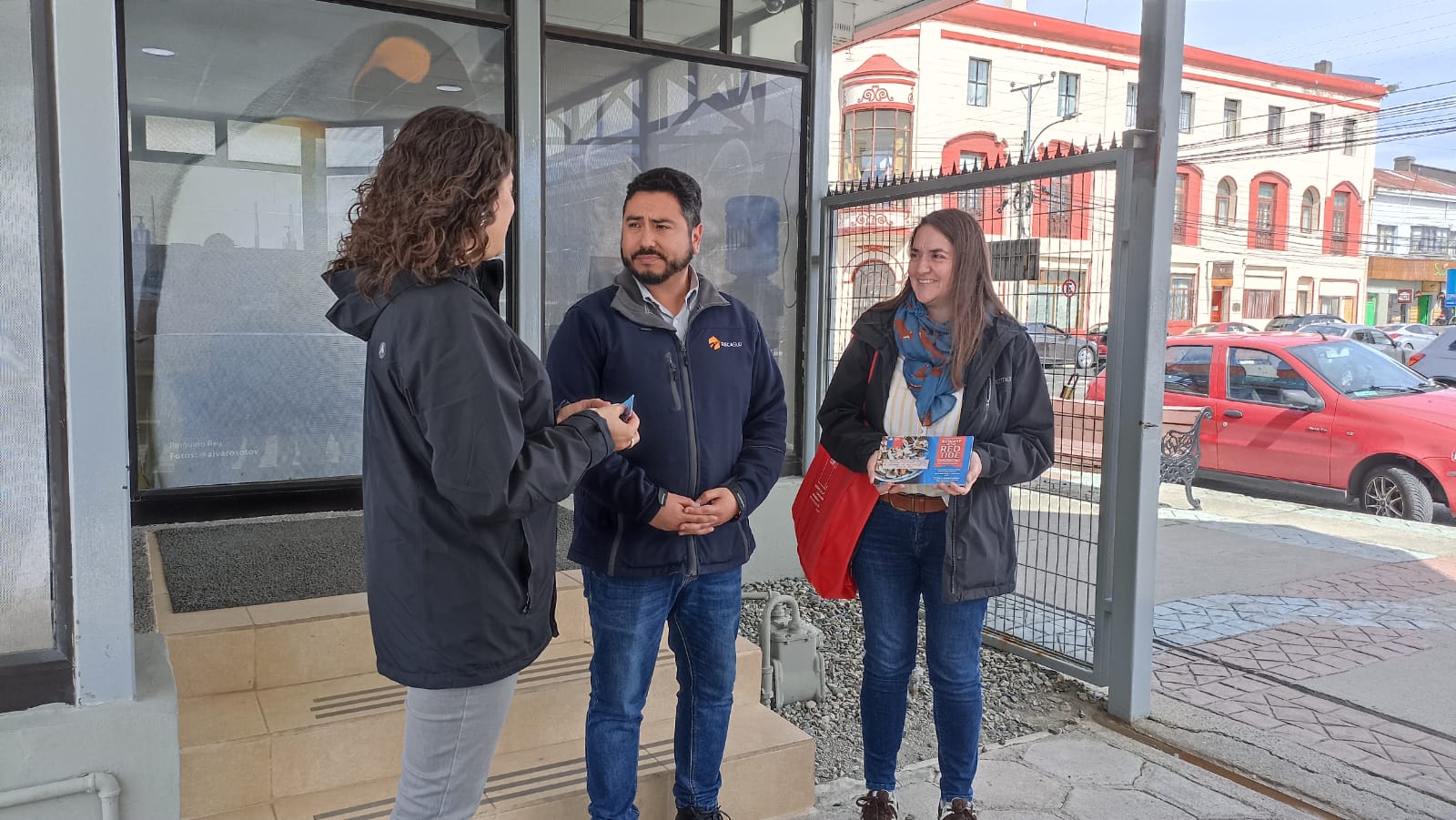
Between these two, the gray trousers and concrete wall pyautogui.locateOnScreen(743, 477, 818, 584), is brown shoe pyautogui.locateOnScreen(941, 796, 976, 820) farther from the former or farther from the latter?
concrete wall pyautogui.locateOnScreen(743, 477, 818, 584)

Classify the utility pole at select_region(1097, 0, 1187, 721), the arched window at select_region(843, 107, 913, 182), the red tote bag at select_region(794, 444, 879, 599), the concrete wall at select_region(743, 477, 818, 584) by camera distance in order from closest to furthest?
the red tote bag at select_region(794, 444, 879, 599) < the utility pole at select_region(1097, 0, 1187, 721) < the concrete wall at select_region(743, 477, 818, 584) < the arched window at select_region(843, 107, 913, 182)

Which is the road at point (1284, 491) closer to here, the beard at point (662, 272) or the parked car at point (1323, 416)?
the parked car at point (1323, 416)

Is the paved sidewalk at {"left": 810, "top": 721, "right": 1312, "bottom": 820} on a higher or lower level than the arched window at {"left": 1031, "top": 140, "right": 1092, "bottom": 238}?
lower

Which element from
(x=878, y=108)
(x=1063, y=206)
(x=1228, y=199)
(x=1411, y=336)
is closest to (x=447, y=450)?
(x=1063, y=206)

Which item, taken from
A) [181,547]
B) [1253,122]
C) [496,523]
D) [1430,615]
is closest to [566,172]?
[181,547]

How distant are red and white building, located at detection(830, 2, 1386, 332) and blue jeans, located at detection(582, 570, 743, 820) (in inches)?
1165

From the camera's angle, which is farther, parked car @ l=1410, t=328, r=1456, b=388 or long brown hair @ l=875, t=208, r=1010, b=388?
parked car @ l=1410, t=328, r=1456, b=388

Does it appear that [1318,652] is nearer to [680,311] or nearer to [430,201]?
[680,311]

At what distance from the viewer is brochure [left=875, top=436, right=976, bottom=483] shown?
2.71 metres

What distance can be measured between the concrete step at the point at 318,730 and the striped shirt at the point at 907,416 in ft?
4.21

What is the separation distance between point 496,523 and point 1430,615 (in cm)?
617

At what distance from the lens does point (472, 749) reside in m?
1.94

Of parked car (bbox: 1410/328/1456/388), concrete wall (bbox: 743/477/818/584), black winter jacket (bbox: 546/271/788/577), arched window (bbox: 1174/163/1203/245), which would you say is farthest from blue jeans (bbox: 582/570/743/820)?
arched window (bbox: 1174/163/1203/245)

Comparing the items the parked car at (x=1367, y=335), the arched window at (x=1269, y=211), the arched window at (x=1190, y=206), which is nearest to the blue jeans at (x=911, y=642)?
the parked car at (x=1367, y=335)
